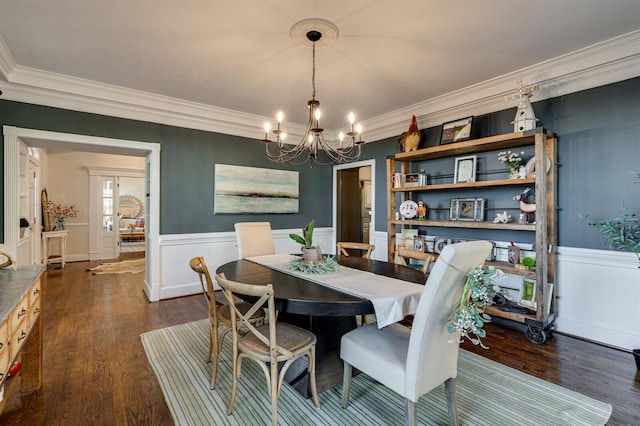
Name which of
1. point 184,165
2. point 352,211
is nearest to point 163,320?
point 184,165

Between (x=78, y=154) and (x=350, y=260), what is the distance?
762cm

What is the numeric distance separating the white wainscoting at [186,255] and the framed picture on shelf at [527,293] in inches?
145

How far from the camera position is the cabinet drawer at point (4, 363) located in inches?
51.8

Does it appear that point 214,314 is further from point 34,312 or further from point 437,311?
point 437,311

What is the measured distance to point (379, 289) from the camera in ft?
6.23

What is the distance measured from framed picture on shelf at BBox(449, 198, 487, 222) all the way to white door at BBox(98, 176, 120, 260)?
7760 mm

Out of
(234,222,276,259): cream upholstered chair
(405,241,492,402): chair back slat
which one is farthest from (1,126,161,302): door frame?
(405,241,492,402): chair back slat

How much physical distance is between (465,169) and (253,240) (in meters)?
2.63

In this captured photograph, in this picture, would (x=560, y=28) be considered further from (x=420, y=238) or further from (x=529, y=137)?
(x=420, y=238)

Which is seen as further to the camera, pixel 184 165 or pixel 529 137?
pixel 184 165

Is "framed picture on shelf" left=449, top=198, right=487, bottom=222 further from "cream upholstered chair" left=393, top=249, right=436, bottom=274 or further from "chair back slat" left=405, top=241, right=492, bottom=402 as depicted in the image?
"chair back slat" left=405, top=241, right=492, bottom=402

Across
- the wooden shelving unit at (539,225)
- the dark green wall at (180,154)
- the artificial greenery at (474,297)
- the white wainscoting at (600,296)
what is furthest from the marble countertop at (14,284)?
the white wainscoting at (600,296)

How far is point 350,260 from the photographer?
2902 mm

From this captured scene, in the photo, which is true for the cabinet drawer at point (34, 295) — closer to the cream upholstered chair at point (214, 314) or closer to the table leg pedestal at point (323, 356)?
the cream upholstered chair at point (214, 314)
